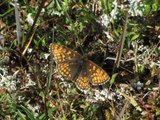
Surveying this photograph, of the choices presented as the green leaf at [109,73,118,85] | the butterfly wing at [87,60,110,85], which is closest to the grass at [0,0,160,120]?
the green leaf at [109,73,118,85]

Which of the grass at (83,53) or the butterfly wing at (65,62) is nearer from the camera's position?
the butterfly wing at (65,62)

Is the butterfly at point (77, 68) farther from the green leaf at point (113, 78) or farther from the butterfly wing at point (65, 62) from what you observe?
the green leaf at point (113, 78)

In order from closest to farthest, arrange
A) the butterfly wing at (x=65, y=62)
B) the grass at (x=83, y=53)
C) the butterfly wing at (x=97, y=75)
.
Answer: the butterfly wing at (x=97, y=75)
the butterfly wing at (x=65, y=62)
the grass at (x=83, y=53)

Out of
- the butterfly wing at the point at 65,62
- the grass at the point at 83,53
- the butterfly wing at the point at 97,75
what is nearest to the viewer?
the butterfly wing at the point at 97,75

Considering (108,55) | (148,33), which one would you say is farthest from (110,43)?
(148,33)

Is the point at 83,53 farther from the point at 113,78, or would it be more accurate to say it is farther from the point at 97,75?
the point at 97,75

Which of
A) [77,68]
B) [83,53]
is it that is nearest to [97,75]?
[77,68]

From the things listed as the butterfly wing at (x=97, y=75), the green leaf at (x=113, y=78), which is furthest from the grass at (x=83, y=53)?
the butterfly wing at (x=97, y=75)
